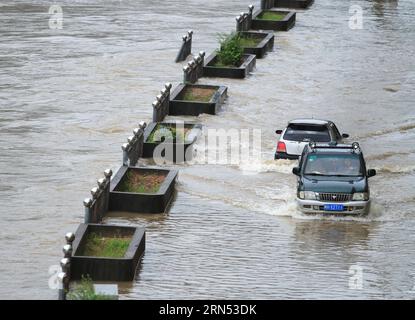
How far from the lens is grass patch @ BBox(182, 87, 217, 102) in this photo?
4194 cm

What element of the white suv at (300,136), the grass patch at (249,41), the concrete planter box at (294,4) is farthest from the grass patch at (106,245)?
the concrete planter box at (294,4)

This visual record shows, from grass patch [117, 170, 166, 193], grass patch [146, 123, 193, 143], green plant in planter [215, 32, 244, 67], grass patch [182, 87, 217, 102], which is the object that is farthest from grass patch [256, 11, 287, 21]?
grass patch [117, 170, 166, 193]

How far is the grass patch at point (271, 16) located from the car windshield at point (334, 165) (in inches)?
1066

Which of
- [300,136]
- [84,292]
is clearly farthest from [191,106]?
[84,292]

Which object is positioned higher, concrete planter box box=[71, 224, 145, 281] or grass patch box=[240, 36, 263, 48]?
concrete planter box box=[71, 224, 145, 281]

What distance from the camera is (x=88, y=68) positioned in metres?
47.6

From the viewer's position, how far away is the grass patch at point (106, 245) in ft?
83.7

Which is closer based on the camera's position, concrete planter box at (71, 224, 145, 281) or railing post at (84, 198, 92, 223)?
concrete planter box at (71, 224, 145, 281)

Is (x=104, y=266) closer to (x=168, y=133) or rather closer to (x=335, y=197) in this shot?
(x=335, y=197)

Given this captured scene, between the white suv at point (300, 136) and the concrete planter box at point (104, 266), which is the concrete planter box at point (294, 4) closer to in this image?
the white suv at point (300, 136)

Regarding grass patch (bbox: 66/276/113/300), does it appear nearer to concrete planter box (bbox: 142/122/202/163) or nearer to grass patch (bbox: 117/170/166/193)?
grass patch (bbox: 117/170/166/193)

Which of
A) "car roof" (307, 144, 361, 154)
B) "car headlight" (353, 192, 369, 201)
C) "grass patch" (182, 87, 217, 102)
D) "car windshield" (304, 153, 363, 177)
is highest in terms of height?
"car roof" (307, 144, 361, 154)

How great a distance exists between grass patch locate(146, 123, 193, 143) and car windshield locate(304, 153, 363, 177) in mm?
6293
